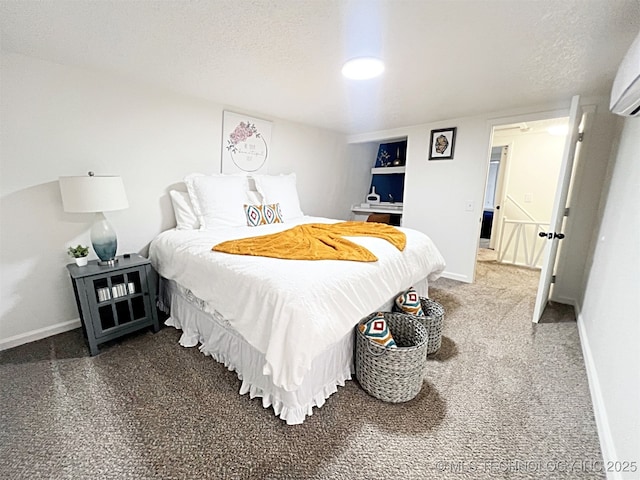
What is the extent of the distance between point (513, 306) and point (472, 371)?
1404 mm

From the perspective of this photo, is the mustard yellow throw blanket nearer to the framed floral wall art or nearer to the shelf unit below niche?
the framed floral wall art

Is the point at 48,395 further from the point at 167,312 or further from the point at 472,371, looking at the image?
the point at 472,371

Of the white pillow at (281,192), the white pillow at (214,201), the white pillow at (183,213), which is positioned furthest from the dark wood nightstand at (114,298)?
the white pillow at (281,192)

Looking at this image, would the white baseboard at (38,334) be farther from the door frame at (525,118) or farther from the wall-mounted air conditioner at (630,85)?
the door frame at (525,118)

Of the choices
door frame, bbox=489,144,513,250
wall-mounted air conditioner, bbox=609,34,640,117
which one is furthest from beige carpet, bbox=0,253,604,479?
door frame, bbox=489,144,513,250

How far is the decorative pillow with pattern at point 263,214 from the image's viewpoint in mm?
→ 2756

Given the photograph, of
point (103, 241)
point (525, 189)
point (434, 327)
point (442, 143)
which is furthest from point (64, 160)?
point (525, 189)

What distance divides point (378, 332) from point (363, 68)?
1784 mm

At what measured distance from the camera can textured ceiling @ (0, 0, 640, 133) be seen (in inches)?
52.1

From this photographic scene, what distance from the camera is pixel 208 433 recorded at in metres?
1.32

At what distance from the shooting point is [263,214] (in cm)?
286

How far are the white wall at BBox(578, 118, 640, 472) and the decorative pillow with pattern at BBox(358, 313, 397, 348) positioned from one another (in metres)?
0.96

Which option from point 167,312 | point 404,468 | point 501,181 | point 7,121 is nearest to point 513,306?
point 404,468

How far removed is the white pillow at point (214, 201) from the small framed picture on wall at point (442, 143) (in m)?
2.61
